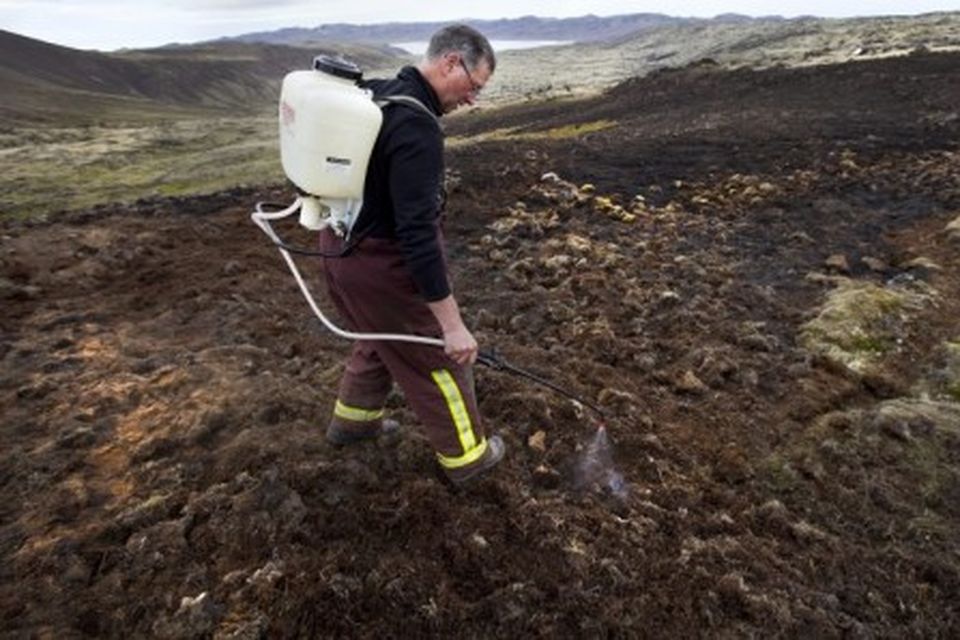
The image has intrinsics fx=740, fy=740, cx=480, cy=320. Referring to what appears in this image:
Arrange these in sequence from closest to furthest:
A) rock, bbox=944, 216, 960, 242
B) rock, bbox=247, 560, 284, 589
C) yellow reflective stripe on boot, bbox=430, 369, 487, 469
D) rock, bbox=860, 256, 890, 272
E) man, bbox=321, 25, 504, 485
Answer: man, bbox=321, 25, 504, 485, rock, bbox=247, 560, 284, 589, yellow reflective stripe on boot, bbox=430, 369, 487, 469, rock, bbox=860, 256, 890, 272, rock, bbox=944, 216, 960, 242

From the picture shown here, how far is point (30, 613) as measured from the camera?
385 cm

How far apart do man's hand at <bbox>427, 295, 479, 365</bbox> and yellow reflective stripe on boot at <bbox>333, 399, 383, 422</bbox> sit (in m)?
1.21

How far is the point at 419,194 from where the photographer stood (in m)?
3.65

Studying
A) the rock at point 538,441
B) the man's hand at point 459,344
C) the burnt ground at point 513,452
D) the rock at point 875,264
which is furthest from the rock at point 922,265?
the man's hand at point 459,344

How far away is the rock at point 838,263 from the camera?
8.84 meters

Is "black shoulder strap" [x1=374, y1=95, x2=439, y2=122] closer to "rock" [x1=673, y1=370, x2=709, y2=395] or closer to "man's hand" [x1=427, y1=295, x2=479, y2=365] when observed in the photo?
"man's hand" [x1=427, y1=295, x2=479, y2=365]

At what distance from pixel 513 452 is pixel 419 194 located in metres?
2.30

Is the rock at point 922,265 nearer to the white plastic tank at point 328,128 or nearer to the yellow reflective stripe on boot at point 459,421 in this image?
the yellow reflective stripe on boot at point 459,421

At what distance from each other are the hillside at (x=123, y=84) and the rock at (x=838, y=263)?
213 feet

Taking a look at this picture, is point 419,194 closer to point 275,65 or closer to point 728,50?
point 728,50

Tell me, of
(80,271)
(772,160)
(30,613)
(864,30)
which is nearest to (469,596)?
(30,613)

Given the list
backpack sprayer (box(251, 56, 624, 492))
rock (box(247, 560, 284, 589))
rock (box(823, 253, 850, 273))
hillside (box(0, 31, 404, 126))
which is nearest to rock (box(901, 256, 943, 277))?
rock (box(823, 253, 850, 273))

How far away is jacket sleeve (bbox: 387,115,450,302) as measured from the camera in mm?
3584

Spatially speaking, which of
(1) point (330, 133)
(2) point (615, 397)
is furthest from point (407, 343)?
(2) point (615, 397)
